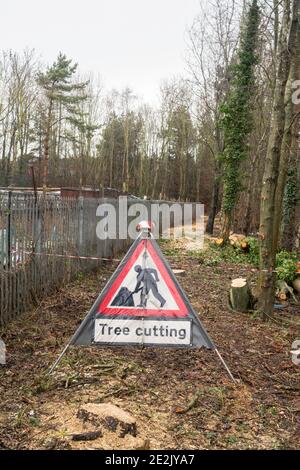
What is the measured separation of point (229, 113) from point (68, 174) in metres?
32.2

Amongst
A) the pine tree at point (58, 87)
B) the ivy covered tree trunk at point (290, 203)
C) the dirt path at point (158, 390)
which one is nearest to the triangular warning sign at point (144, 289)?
the dirt path at point (158, 390)

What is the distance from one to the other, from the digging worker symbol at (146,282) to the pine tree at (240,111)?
1520 cm

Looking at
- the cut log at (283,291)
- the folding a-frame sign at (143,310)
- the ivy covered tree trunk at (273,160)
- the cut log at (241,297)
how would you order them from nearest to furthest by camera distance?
1. the folding a-frame sign at (143,310)
2. the ivy covered tree trunk at (273,160)
3. the cut log at (241,297)
4. the cut log at (283,291)

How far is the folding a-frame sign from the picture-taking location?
4.43 metres

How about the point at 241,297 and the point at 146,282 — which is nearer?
the point at 146,282

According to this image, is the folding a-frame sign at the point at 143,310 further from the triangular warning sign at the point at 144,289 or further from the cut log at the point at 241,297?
the cut log at the point at 241,297

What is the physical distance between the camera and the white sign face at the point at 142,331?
4438 millimetres

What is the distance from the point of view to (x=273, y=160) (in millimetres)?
7539

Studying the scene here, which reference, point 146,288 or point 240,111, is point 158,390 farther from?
point 240,111

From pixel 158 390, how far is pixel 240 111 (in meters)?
16.8

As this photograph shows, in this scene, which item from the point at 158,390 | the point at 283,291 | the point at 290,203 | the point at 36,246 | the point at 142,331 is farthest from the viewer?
the point at 290,203

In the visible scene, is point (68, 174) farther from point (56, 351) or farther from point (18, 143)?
point (56, 351)

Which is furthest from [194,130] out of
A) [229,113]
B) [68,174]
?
[229,113]

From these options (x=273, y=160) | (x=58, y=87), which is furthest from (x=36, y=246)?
(x=58, y=87)
